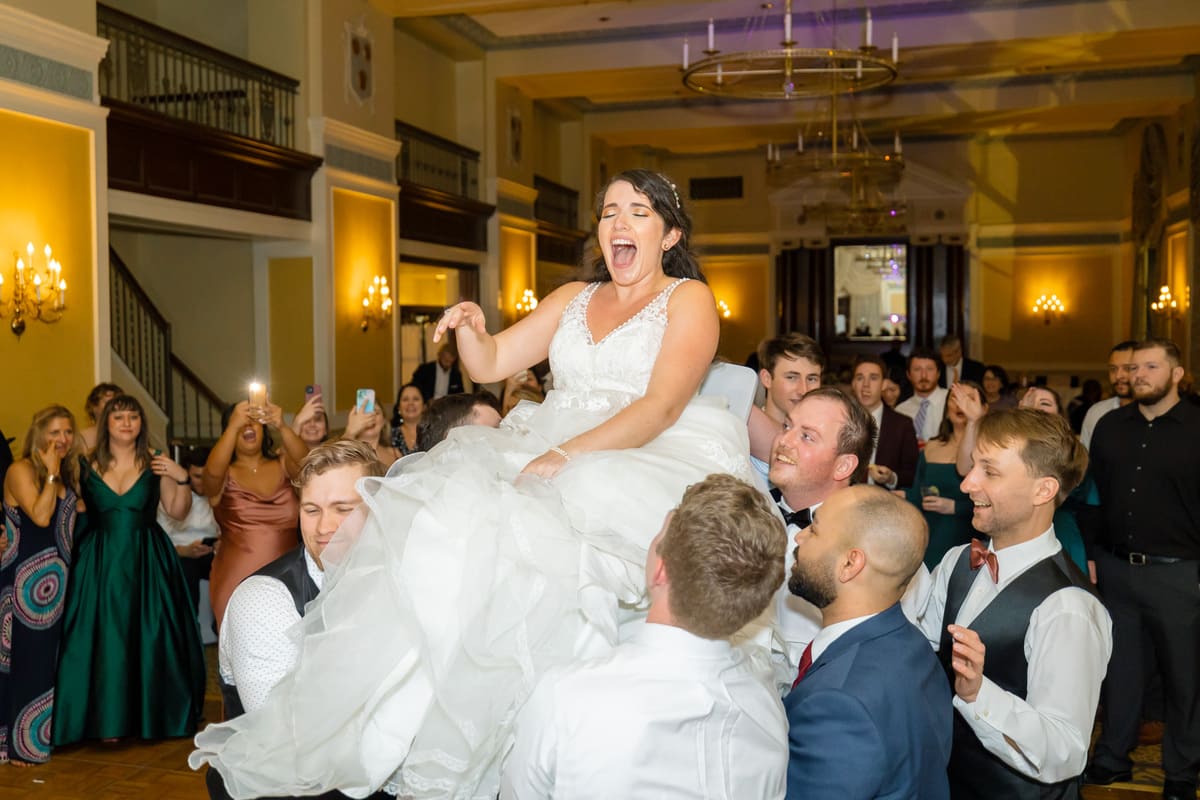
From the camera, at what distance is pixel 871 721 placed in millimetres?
1806

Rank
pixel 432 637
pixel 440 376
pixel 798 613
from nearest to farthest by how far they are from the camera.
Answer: pixel 432 637, pixel 798 613, pixel 440 376

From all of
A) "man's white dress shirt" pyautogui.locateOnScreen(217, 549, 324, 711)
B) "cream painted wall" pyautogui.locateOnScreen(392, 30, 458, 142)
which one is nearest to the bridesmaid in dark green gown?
"man's white dress shirt" pyautogui.locateOnScreen(217, 549, 324, 711)

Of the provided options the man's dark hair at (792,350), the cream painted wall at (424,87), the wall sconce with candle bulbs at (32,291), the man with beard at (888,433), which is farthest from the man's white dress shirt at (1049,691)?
the cream painted wall at (424,87)

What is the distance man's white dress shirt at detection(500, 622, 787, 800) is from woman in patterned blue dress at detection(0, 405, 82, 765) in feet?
11.8

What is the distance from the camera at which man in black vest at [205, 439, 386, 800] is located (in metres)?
2.05

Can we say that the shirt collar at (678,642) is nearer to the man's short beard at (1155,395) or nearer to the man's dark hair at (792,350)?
the man's dark hair at (792,350)

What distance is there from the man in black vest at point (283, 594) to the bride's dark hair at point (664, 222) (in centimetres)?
79

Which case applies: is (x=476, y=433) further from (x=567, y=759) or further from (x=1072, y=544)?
(x=1072, y=544)

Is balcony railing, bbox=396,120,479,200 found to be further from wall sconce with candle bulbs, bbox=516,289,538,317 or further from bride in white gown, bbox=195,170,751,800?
bride in white gown, bbox=195,170,751,800

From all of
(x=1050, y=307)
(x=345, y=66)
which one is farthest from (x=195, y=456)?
(x=1050, y=307)

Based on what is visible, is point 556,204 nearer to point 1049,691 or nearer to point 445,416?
point 445,416

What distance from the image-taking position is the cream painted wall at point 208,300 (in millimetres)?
12070

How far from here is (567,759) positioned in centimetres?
171

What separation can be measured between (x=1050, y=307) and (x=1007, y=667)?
18.3 metres
